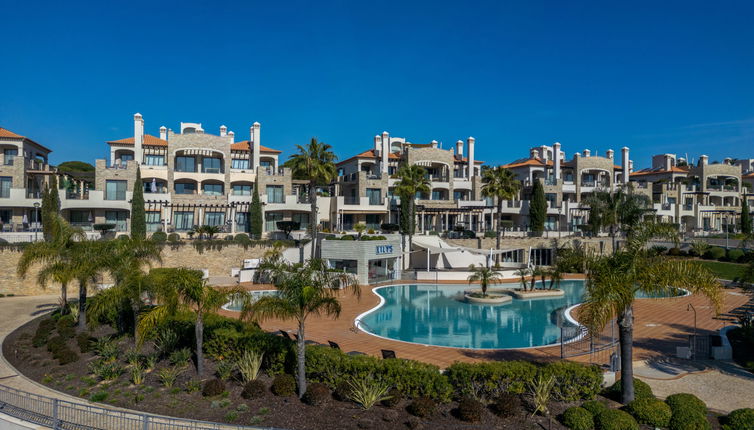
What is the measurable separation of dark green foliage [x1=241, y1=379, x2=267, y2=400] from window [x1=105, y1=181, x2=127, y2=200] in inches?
1506

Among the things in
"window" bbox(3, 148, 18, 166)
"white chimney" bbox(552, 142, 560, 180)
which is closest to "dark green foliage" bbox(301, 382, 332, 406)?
"window" bbox(3, 148, 18, 166)

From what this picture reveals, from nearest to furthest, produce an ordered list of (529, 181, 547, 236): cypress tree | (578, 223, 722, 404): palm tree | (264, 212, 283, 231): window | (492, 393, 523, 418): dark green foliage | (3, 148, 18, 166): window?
(578, 223, 722, 404): palm tree, (492, 393, 523, 418): dark green foliage, (3, 148, 18, 166): window, (264, 212, 283, 231): window, (529, 181, 547, 236): cypress tree

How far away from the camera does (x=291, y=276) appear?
46.9 feet

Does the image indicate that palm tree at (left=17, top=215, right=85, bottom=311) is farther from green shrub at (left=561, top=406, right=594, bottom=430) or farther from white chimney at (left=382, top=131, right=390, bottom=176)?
white chimney at (left=382, top=131, right=390, bottom=176)

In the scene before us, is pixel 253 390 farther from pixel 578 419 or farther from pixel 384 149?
pixel 384 149

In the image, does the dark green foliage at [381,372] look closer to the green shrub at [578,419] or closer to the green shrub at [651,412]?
the green shrub at [578,419]

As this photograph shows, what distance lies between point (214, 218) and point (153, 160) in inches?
368

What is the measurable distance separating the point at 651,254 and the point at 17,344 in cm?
2455

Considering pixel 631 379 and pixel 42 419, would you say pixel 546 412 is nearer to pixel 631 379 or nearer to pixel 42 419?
pixel 631 379

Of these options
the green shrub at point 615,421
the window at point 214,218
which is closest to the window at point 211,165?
the window at point 214,218

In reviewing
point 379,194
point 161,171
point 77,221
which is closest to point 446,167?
point 379,194

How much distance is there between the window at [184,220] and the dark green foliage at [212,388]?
3670 centimetres

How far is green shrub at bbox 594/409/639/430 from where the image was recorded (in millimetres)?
11484

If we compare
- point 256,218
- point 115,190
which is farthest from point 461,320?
point 115,190
